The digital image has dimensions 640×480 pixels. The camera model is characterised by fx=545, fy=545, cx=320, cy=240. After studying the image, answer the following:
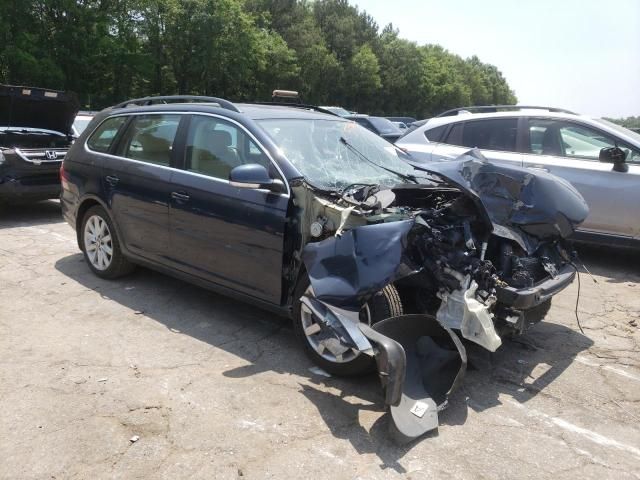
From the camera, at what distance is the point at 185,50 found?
30.0 m

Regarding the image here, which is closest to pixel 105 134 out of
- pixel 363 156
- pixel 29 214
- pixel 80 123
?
pixel 363 156

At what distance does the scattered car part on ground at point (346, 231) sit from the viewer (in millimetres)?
3232

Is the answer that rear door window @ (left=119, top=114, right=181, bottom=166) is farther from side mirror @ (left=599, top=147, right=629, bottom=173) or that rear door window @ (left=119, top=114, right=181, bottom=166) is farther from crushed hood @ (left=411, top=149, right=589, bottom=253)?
side mirror @ (left=599, top=147, right=629, bottom=173)

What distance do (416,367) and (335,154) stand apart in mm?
1808

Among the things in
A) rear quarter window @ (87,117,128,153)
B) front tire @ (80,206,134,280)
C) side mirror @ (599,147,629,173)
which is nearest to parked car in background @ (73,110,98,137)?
rear quarter window @ (87,117,128,153)

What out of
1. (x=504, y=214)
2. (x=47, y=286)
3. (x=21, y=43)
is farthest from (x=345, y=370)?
(x=21, y=43)

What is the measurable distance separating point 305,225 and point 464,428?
1.60 m

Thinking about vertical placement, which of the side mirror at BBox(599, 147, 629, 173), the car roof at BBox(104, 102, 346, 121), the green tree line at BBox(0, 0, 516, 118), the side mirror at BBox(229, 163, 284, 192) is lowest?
the side mirror at BBox(229, 163, 284, 192)

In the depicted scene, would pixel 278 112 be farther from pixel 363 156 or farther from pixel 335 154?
pixel 363 156

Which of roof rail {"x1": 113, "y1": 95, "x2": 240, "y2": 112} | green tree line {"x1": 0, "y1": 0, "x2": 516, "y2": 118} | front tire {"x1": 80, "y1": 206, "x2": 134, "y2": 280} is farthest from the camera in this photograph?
green tree line {"x1": 0, "y1": 0, "x2": 516, "y2": 118}

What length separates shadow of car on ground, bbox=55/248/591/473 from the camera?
3156mm

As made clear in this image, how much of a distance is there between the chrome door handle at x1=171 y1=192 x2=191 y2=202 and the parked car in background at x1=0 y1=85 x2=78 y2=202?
437 centimetres

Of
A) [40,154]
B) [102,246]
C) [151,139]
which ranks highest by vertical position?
[151,139]

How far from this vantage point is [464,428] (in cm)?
308
